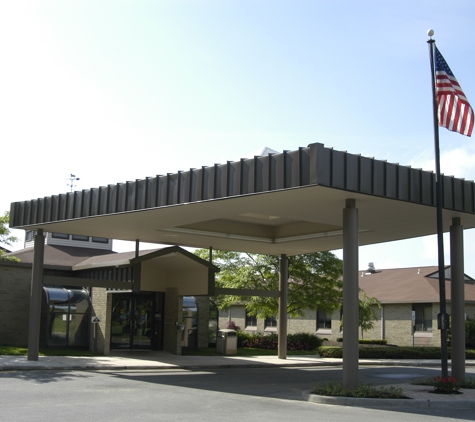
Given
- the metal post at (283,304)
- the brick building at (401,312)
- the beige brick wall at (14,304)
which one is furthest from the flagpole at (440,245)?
the brick building at (401,312)

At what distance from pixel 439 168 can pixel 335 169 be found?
11.0 ft

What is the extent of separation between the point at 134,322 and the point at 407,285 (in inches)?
927

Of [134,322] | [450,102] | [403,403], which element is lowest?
[403,403]

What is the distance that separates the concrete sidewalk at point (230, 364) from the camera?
45.9ft

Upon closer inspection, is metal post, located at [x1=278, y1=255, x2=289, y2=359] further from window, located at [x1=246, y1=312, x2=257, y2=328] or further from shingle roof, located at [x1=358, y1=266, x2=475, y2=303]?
window, located at [x1=246, y1=312, x2=257, y2=328]

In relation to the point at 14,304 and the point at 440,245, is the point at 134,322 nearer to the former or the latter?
the point at 14,304

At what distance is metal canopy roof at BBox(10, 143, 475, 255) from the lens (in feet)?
49.0

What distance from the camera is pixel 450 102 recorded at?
16484mm

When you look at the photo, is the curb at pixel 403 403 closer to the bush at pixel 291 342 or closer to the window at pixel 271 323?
the bush at pixel 291 342

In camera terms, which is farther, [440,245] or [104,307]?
[104,307]

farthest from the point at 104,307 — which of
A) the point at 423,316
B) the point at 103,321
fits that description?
the point at 423,316

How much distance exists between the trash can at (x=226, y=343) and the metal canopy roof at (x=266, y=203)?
7.68 m

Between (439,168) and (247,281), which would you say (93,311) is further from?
(439,168)

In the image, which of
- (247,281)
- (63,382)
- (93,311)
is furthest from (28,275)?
(63,382)
